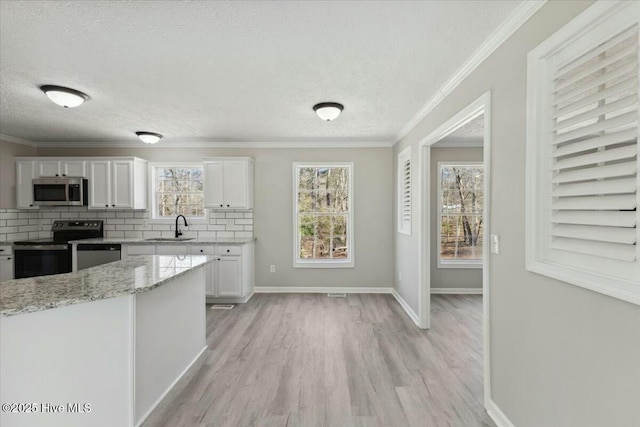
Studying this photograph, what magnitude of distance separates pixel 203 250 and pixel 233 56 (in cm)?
302

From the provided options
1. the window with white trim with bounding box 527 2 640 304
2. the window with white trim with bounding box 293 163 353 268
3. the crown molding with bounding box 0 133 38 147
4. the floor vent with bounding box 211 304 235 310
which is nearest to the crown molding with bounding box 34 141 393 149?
the crown molding with bounding box 0 133 38 147

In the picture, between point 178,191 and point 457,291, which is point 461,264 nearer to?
point 457,291

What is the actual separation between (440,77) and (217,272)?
3747 mm

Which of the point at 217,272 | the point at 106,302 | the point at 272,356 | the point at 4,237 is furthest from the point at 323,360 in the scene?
the point at 4,237

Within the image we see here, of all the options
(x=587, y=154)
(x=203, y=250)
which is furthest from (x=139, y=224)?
(x=587, y=154)

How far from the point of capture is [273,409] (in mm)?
2166

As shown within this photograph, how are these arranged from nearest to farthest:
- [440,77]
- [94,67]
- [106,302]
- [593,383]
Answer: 1. [593,383]
2. [106,302]
3. [94,67]
4. [440,77]

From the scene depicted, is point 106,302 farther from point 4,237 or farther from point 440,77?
point 4,237

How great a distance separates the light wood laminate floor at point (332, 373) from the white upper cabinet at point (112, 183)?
2424 mm

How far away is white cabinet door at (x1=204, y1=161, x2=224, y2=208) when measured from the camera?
16.0 feet

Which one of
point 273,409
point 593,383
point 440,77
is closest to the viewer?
point 593,383

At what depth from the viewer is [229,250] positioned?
459 cm

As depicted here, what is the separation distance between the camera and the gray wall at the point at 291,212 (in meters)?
5.15

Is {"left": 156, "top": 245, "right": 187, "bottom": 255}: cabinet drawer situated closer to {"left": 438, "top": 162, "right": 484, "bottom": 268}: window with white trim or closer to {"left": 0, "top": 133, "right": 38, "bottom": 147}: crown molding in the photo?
{"left": 0, "top": 133, "right": 38, "bottom": 147}: crown molding
